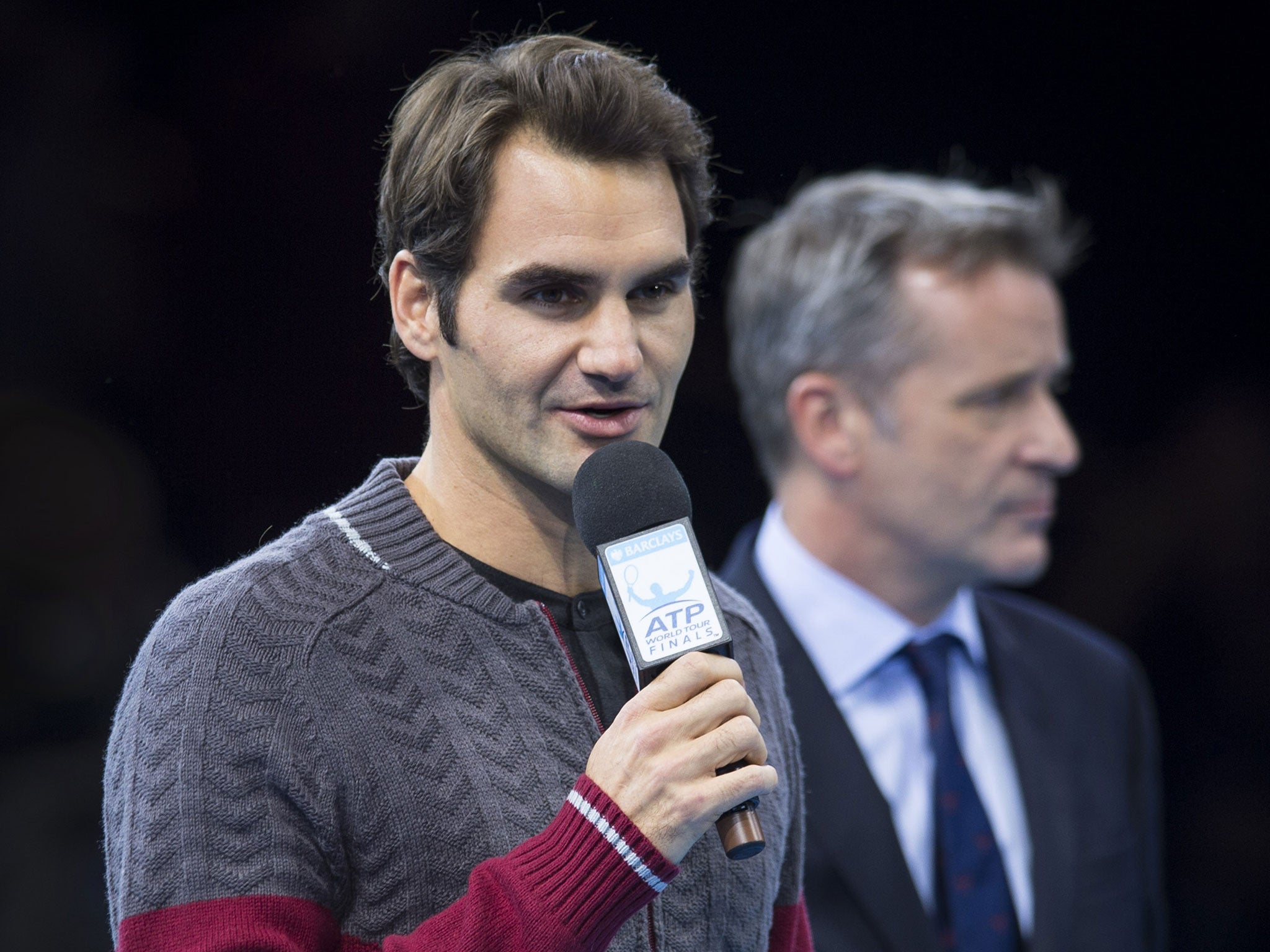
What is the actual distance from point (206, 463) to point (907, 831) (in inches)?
59.8

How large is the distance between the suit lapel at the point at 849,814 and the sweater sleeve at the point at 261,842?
1.22 meters

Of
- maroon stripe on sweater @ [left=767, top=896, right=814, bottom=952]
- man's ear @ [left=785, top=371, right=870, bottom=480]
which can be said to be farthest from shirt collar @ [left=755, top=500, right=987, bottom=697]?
maroon stripe on sweater @ [left=767, top=896, right=814, bottom=952]

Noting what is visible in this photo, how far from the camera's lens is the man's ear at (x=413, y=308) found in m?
1.62

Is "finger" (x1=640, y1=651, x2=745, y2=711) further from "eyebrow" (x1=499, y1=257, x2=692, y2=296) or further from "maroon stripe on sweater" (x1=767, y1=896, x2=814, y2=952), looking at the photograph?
"maroon stripe on sweater" (x1=767, y1=896, x2=814, y2=952)

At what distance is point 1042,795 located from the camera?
270cm

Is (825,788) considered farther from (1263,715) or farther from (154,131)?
(1263,715)

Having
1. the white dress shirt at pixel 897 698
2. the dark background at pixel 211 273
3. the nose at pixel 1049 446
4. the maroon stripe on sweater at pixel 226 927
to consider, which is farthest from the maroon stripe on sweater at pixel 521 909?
the nose at pixel 1049 446

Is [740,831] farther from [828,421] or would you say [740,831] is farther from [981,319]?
[981,319]

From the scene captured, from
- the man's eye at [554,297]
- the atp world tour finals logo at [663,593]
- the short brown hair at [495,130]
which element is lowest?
the atp world tour finals logo at [663,593]

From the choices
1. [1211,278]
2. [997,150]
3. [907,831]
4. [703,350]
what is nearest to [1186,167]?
[1211,278]

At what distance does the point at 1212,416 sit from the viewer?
3.78 meters

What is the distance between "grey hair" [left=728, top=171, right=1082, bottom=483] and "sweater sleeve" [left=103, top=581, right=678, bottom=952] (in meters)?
1.90

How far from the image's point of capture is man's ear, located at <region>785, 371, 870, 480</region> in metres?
3.01

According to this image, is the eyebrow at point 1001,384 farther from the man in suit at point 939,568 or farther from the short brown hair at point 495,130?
the short brown hair at point 495,130
